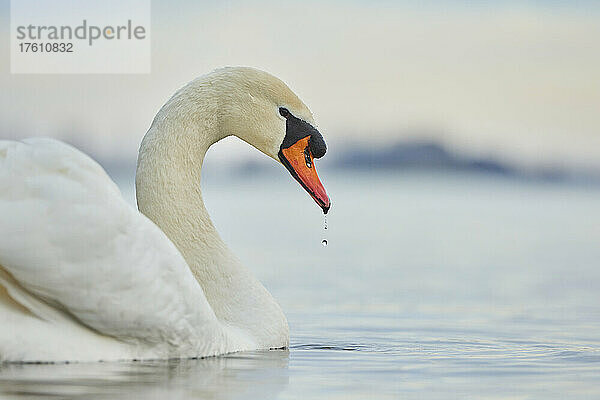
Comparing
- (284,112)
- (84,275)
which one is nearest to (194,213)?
(284,112)

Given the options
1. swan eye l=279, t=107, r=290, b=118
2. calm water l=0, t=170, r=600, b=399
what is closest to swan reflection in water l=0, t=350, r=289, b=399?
calm water l=0, t=170, r=600, b=399

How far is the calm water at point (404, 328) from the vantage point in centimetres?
673

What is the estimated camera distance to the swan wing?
21.5 feet

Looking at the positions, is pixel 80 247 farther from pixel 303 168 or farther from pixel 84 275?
pixel 303 168

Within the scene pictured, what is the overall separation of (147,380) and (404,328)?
351 centimetres

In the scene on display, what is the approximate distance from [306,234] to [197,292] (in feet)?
51.8

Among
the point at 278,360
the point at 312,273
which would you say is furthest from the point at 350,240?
the point at 278,360

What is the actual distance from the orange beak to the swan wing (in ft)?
6.03

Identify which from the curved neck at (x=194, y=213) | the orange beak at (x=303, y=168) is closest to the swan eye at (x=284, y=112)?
the orange beak at (x=303, y=168)

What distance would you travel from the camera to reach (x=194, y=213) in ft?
28.6

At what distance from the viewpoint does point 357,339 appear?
9188mm

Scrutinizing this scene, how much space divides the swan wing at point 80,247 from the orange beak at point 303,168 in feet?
6.03

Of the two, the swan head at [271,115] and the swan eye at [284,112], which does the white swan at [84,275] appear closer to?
the swan head at [271,115]

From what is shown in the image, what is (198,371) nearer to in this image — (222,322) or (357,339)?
(222,322)
